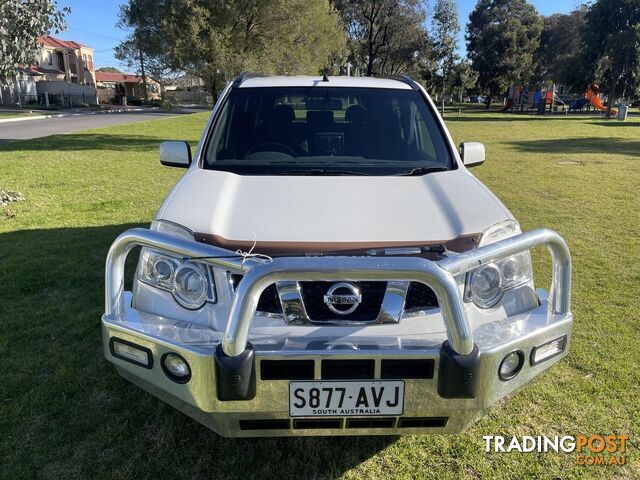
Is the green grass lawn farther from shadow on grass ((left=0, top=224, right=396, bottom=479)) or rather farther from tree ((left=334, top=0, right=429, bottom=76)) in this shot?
tree ((left=334, top=0, right=429, bottom=76))

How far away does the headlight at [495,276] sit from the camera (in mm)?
2291

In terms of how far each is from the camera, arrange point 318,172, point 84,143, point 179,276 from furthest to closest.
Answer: point 84,143 < point 318,172 < point 179,276

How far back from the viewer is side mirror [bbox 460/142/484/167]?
379cm

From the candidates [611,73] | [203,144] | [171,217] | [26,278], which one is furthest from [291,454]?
[611,73]

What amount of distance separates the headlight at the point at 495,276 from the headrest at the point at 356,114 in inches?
63.2

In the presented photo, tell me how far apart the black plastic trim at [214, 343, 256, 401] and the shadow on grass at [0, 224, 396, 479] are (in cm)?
80

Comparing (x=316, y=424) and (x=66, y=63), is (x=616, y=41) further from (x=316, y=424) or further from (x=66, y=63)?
(x=66, y=63)

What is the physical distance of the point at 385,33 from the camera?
41156 mm

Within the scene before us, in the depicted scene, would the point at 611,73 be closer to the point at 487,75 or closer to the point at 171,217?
the point at 487,75

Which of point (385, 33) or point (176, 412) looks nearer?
point (176, 412)


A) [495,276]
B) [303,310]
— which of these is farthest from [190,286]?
[495,276]

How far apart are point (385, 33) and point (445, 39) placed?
558 centimetres

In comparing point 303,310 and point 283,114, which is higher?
point 283,114

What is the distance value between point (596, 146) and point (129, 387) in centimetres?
1754
